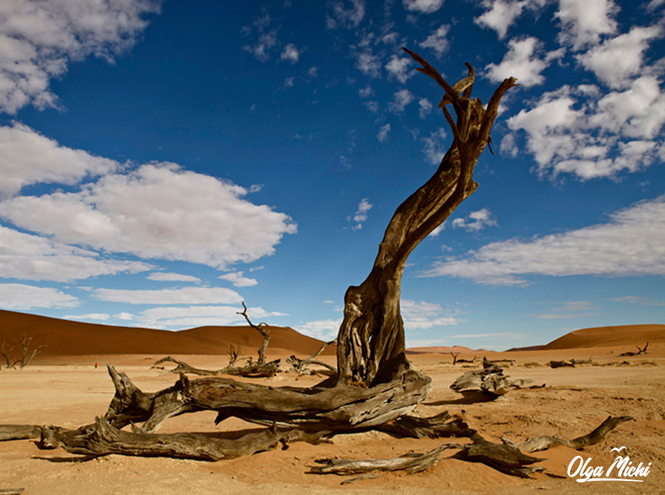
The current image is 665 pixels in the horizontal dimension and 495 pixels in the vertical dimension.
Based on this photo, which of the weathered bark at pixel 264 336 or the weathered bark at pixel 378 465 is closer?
the weathered bark at pixel 378 465

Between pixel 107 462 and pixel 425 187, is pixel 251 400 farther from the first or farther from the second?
pixel 425 187

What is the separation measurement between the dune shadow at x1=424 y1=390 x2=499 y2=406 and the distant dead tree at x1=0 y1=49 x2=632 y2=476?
296 cm

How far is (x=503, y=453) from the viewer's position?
15.4 feet

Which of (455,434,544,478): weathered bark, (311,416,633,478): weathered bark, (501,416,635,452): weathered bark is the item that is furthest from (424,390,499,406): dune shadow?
(455,434,544,478): weathered bark

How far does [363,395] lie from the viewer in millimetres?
5551

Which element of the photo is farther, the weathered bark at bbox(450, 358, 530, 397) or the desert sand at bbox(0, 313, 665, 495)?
the weathered bark at bbox(450, 358, 530, 397)

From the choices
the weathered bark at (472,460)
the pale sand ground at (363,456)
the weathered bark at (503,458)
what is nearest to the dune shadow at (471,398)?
the pale sand ground at (363,456)

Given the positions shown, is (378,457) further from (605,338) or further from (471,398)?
(605,338)

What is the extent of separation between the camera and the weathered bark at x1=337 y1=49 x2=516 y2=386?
5.85m

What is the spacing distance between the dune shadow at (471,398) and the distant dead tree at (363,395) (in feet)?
9.72

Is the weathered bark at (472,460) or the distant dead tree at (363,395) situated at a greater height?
the distant dead tree at (363,395)

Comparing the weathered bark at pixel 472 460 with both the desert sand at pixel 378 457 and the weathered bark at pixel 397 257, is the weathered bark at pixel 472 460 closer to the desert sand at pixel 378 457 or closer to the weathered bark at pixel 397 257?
the desert sand at pixel 378 457

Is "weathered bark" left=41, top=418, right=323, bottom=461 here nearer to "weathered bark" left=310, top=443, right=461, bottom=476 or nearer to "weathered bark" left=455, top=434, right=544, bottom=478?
"weathered bark" left=310, top=443, right=461, bottom=476

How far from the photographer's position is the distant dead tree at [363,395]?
4.61m
